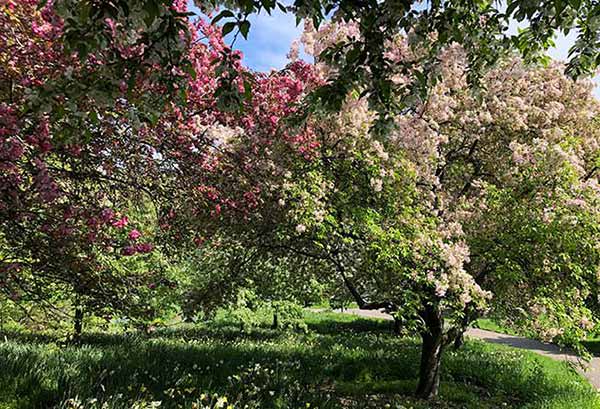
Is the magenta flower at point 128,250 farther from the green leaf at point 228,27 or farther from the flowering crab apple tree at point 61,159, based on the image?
the green leaf at point 228,27

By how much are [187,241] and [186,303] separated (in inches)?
84.7

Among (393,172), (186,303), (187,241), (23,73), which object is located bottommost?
(186,303)

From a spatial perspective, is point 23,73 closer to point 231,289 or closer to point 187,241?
point 187,241

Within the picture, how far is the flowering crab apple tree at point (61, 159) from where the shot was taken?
125 inches

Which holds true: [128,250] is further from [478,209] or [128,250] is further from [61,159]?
[478,209]

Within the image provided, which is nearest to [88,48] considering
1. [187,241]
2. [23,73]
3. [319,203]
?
[23,73]

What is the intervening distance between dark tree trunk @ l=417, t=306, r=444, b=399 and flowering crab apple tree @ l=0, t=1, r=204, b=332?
15.7ft

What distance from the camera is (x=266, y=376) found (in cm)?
621

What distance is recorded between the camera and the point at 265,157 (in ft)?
23.1

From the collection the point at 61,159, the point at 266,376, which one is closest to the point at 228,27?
the point at 61,159

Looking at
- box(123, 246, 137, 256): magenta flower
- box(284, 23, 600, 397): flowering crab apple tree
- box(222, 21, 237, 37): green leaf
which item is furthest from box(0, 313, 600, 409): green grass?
box(222, 21, 237, 37): green leaf

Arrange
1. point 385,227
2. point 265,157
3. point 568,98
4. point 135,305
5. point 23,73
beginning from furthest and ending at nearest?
1. point 568,98
2. point 265,157
3. point 385,227
4. point 135,305
5. point 23,73

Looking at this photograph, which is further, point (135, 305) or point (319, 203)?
point (319, 203)

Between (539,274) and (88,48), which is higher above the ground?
(88,48)
